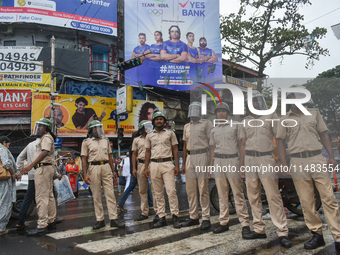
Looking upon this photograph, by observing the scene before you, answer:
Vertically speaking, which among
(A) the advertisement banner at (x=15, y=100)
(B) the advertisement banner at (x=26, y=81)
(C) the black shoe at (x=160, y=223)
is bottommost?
(C) the black shoe at (x=160, y=223)

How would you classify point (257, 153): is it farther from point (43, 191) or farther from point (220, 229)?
point (43, 191)

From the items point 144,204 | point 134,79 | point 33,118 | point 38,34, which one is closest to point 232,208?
point 144,204

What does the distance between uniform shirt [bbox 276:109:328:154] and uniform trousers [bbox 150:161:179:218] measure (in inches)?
89.8

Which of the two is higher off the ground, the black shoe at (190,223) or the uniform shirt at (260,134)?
the uniform shirt at (260,134)

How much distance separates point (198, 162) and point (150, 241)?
1593 millimetres

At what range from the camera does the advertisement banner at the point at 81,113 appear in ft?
59.6

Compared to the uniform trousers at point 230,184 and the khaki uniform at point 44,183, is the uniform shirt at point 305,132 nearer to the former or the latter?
the uniform trousers at point 230,184

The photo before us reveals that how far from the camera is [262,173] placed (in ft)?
15.0

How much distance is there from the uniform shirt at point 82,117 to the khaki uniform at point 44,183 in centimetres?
1344

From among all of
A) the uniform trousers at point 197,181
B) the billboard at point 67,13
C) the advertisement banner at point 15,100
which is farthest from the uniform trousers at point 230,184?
the billboard at point 67,13

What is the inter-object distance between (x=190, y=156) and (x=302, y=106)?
7.03 ft

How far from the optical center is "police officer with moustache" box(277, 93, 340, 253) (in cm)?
409

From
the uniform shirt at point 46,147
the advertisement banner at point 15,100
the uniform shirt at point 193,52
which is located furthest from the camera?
the uniform shirt at point 193,52

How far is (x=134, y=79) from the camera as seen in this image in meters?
22.7
